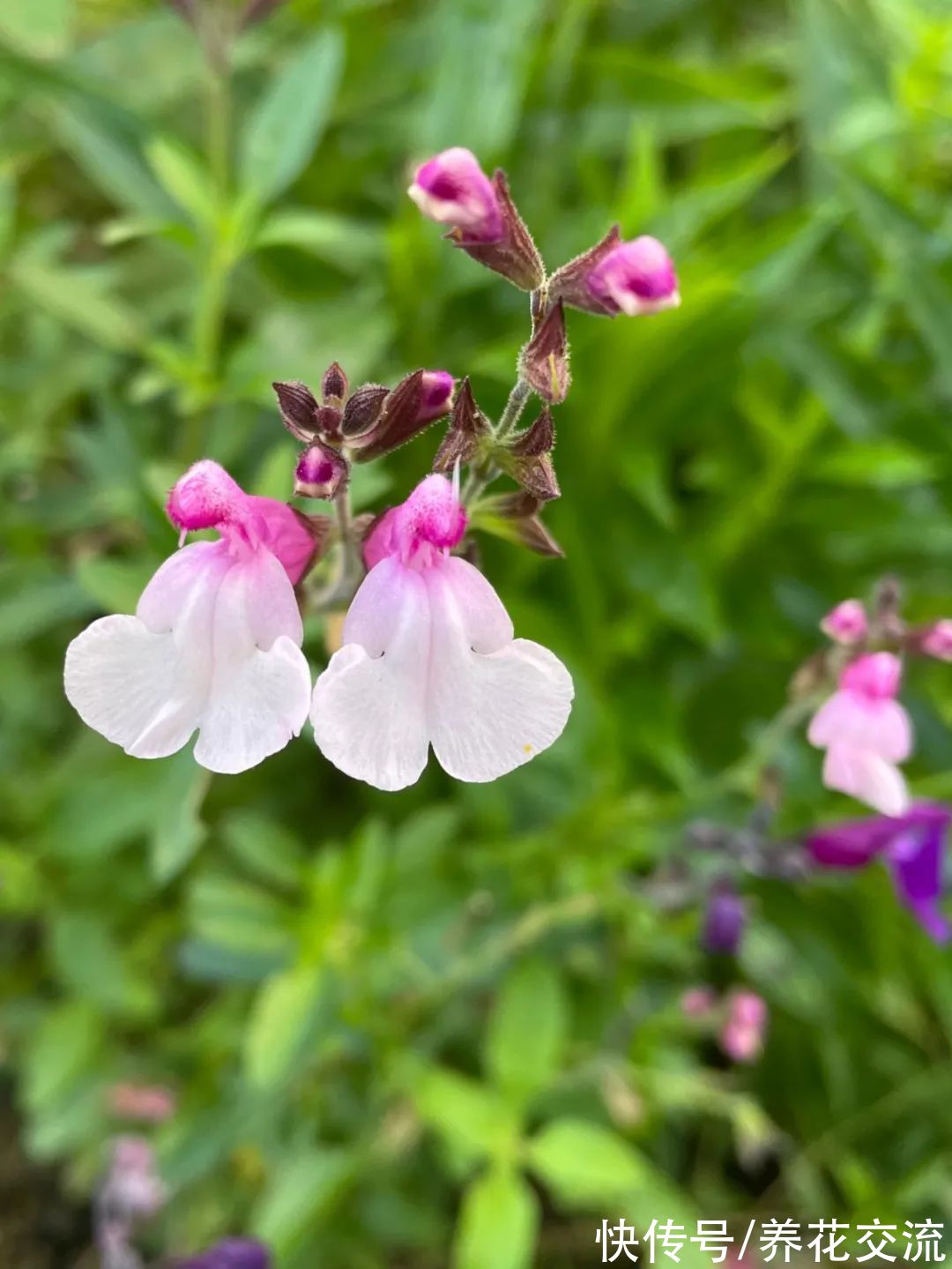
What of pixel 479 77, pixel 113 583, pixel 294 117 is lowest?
pixel 113 583

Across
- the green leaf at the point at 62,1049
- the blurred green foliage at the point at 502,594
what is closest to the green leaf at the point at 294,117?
the blurred green foliage at the point at 502,594

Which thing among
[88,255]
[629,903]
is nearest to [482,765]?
[629,903]

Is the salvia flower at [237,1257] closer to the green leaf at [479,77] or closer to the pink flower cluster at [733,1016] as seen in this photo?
the pink flower cluster at [733,1016]

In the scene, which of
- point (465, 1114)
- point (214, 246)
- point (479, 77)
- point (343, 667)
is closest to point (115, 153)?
point (214, 246)

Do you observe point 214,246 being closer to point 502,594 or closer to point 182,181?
point 182,181

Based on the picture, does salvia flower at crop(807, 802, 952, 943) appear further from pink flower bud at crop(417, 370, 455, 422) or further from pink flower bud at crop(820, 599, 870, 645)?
pink flower bud at crop(417, 370, 455, 422)

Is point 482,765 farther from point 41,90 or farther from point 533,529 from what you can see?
A: point 41,90

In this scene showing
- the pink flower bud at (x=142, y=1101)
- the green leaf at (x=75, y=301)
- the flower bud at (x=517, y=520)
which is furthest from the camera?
the pink flower bud at (x=142, y=1101)
